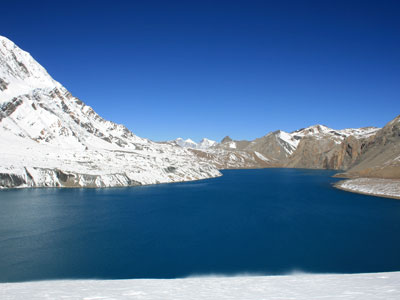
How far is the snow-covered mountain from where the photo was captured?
83250 mm

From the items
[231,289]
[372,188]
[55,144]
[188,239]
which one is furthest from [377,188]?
[55,144]

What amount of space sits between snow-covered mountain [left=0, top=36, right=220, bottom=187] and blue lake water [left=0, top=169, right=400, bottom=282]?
2882 centimetres

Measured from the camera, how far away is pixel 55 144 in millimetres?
117000

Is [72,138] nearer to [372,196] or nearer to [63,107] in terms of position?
[63,107]

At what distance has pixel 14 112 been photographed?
116875 mm

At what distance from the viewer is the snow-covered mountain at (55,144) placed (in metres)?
83.2

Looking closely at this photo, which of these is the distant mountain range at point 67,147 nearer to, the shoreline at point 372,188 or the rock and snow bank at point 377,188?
the shoreline at point 372,188

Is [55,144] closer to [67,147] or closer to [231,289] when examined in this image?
[67,147]

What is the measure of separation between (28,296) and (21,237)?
20.9 meters

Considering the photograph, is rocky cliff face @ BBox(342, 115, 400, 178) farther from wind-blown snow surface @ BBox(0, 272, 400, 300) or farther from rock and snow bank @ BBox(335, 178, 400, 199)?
wind-blown snow surface @ BBox(0, 272, 400, 300)

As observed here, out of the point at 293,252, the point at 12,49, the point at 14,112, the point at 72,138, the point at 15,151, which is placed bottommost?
the point at 293,252

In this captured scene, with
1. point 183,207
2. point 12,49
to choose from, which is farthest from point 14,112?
point 183,207

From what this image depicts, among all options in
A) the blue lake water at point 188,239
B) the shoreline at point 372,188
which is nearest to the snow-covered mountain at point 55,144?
the blue lake water at point 188,239

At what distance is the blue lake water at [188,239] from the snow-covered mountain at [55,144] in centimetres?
2882
